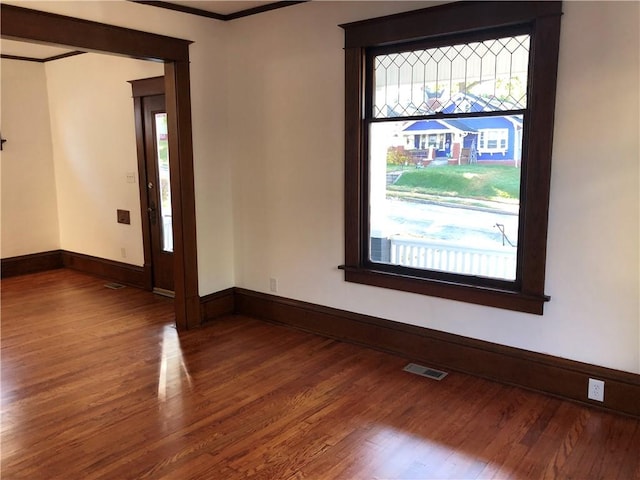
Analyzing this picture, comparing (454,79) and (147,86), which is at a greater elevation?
(147,86)

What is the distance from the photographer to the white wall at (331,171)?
2766 millimetres

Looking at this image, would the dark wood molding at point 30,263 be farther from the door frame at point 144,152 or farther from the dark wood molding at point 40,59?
the dark wood molding at point 40,59

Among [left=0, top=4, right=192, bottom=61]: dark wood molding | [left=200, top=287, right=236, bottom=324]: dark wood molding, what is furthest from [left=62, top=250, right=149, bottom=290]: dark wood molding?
[left=0, top=4, right=192, bottom=61]: dark wood molding

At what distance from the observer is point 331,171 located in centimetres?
391

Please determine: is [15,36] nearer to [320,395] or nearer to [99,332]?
[99,332]

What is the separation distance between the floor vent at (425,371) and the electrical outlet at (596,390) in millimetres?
852

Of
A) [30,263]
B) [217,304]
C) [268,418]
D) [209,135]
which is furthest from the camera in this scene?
[30,263]

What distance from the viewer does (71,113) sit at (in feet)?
19.7

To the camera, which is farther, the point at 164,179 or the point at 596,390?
the point at 164,179

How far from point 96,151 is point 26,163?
3.40 ft

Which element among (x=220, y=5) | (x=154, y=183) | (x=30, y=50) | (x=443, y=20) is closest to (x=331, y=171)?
(x=443, y=20)

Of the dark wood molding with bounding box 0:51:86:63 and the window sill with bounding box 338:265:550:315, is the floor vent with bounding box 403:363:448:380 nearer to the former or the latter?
the window sill with bounding box 338:265:550:315

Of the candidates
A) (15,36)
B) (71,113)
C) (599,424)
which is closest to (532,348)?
(599,424)

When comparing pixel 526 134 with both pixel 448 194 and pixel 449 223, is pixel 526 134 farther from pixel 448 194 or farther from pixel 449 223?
pixel 449 223
